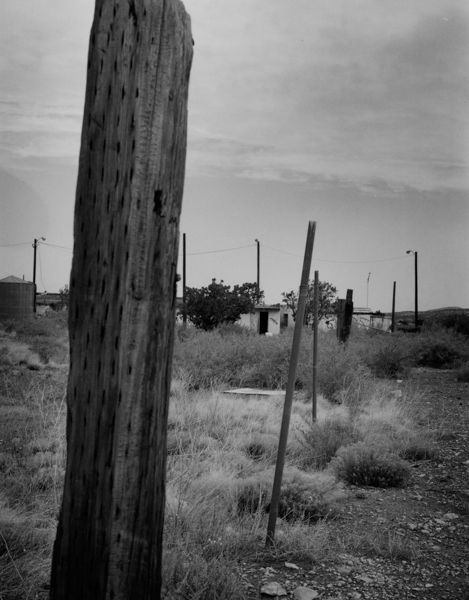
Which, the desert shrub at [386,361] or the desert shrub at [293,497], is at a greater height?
the desert shrub at [386,361]

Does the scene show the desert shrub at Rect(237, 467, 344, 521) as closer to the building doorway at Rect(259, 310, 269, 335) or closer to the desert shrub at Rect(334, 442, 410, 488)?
the desert shrub at Rect(334, 442, 410, 488)

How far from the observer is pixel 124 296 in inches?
77.0

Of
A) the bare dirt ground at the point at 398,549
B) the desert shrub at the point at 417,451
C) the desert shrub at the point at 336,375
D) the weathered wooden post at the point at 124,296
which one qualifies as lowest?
the bare dirt ground at the point at 398,549

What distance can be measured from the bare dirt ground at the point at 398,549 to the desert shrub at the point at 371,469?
0.13 meters

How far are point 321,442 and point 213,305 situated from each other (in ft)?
97.0

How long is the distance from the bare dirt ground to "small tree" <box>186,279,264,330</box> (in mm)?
29544

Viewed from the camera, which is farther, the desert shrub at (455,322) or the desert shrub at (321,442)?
the desert shrub at (455,322)

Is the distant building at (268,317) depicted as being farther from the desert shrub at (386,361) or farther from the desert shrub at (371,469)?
the desert shrub at (371,469)

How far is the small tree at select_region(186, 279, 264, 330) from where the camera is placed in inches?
1435

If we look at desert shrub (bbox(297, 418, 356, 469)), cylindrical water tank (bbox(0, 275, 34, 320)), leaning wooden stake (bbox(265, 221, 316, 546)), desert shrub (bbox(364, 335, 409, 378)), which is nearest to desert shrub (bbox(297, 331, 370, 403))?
desert shrub (bbox(297, 418, 356, 469))

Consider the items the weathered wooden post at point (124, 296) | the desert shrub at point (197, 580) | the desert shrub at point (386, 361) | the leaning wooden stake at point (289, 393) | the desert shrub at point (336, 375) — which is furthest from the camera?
the desert shrub at point (386, 361)

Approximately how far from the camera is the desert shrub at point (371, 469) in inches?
240

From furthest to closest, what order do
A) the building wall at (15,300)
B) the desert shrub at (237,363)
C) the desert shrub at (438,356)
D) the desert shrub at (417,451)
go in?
the building wall at (15,300)
the desert shrub at (438,356)
the desert shrub at (237,363)
the desert shrub at (417,451)

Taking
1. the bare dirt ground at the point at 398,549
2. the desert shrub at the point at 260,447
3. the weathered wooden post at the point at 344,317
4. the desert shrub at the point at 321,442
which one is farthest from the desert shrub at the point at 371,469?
the weathered wooden post at the point at 344,317
